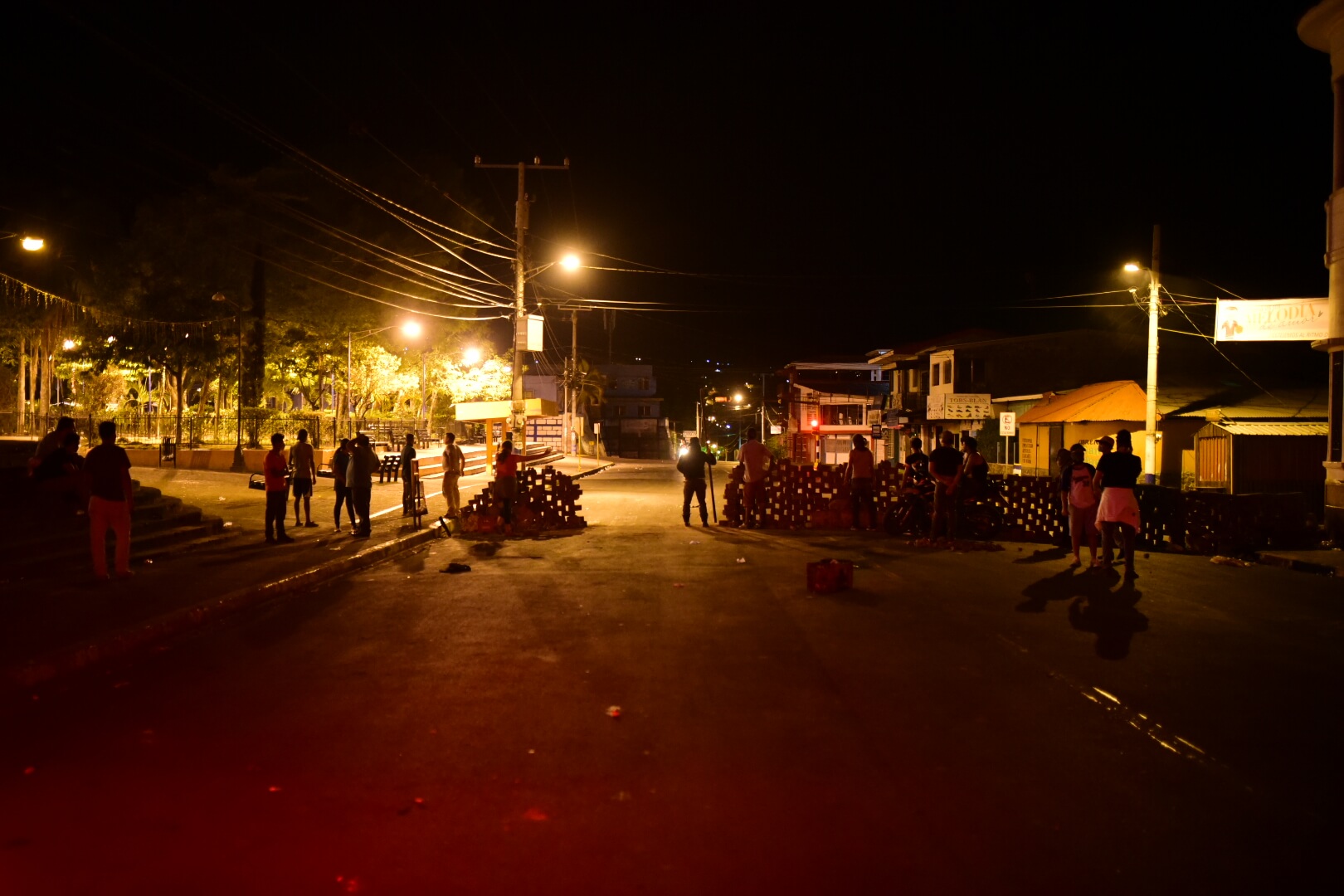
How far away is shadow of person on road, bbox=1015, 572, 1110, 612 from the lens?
9.53m

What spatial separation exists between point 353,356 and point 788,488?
96.7 ft

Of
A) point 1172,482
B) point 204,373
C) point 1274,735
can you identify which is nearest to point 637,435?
point 204,373

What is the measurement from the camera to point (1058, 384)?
38625 millimetres

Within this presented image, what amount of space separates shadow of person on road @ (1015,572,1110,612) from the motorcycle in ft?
11.5

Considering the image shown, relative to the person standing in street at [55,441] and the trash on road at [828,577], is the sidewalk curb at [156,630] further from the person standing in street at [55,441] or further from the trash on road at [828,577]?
the trash on road at [828,577]

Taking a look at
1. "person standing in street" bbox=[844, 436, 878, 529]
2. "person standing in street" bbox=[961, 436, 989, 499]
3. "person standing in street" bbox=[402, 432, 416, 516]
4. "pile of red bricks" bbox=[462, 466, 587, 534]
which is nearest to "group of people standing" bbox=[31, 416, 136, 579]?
"person standing in street" bbox=[402, 432, 416, 516]

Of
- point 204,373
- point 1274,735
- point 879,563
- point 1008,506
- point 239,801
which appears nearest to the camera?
point 239,801

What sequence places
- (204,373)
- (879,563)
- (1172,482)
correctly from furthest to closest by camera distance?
(204,373) → (1172,482) → (879,563)

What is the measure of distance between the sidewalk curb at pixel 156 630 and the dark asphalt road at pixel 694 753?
1.17 feet

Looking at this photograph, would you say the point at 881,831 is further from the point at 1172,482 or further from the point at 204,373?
the point at 204,373

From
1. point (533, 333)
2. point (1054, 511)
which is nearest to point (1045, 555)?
point (1054, 511)

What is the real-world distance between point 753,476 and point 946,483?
3737 millimetres

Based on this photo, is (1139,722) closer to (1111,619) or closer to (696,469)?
(1111,619)

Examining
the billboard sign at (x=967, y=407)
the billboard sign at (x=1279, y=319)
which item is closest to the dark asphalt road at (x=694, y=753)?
the billboard sign at (x=1279, y=319)
